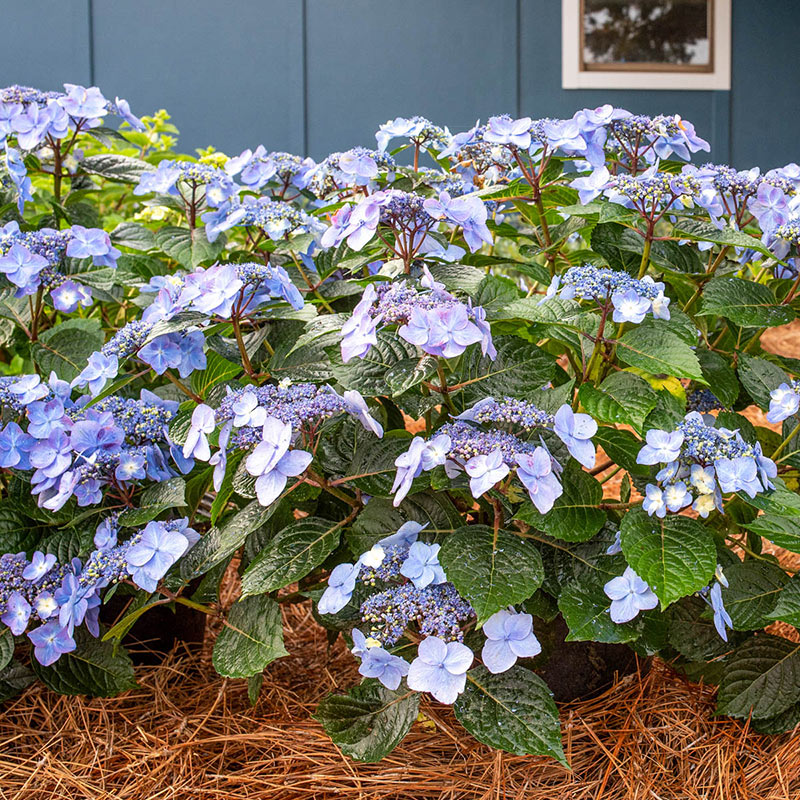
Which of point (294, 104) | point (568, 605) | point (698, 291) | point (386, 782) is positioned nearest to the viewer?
point (568, 605)

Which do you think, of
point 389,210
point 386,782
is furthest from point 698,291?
point 386,782

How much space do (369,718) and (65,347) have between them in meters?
0.66

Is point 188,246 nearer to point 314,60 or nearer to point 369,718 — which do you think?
point 369,718

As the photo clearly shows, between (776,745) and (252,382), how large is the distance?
30.4 inches

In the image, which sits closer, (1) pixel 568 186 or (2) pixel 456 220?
(2) pixel 456 220

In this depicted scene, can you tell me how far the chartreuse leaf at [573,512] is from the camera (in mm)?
824

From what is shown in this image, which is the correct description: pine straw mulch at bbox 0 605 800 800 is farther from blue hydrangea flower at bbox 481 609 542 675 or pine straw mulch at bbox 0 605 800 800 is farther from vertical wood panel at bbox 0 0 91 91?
vertical wood panel at bbox 0 0 91 91

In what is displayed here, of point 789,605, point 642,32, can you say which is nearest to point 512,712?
point 789,605

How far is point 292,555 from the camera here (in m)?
0.88

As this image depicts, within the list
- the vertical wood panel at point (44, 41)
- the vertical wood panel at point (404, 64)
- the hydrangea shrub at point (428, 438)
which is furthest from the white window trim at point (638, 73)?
the hydrangea shrub at point (428, 438)

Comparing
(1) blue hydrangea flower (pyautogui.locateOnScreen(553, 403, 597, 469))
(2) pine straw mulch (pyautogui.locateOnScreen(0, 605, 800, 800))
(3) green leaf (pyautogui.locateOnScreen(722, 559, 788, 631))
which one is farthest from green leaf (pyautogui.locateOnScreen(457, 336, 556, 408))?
(2) pine straw mulch (pyautogui.locateOnScreen(0, 605, 800, 800))

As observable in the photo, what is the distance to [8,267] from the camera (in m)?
1.05

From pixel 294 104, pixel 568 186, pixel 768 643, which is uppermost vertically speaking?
pixel 294 104

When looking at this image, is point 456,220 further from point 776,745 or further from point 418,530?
point 776,745
